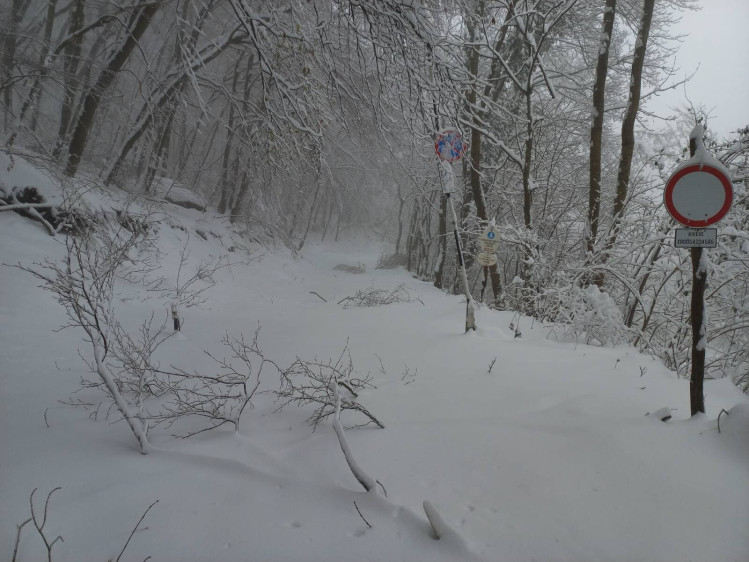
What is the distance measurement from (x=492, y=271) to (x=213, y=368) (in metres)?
6.68

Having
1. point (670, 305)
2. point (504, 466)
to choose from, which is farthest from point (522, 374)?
point (670, 305)

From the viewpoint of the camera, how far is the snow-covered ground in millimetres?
1597

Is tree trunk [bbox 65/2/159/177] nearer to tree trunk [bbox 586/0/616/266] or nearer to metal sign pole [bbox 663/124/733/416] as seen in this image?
tree trunk [bbox 586/0/616/266]

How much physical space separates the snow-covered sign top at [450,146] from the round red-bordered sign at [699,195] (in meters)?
2.01

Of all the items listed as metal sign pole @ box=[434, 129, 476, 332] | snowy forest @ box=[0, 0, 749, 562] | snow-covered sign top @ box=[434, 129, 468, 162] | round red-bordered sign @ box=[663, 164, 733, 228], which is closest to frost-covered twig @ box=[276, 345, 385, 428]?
snowy forest @ box=[0, 0, 749, 562]

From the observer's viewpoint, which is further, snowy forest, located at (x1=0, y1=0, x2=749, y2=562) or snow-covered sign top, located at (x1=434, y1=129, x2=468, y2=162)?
snow-covered sign top, located at (x1=434, y1=129, x2=468, y2=162)

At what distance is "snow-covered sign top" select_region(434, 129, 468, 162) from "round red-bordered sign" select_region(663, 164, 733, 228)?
6.60 ft

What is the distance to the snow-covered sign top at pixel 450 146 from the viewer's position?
395cm

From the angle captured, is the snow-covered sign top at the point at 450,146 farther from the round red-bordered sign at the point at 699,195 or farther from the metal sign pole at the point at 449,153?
the round red-bordered sign at the point at 699,195

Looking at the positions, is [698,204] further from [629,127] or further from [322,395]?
[629,127]

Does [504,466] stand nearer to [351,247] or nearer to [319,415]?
[319,415]

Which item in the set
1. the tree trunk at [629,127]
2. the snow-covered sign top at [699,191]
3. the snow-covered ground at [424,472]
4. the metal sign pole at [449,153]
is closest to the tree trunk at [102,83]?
the snow-covered ground at [424,472]

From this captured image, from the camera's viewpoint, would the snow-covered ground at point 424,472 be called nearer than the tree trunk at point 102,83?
Yes

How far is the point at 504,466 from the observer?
201cm
